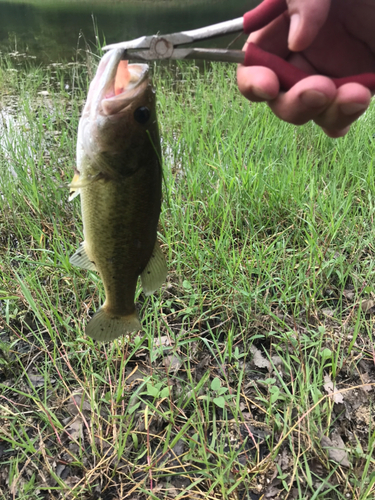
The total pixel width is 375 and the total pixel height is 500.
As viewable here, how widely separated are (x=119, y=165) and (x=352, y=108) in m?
0.85

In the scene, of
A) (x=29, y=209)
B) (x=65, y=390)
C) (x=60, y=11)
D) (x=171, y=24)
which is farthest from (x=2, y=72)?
(x=60, y=11)

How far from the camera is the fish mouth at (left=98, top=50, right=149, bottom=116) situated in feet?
A: 3.79

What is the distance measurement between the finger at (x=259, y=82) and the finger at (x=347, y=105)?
8.2 inches

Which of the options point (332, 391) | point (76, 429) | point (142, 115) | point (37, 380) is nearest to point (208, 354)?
point (332, 391)

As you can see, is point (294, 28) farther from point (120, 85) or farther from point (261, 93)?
point (120, 85)

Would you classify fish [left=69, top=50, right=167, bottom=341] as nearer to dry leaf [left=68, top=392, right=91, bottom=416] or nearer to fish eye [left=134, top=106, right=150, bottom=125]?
fish eye [left=134, top=106, right=150, bottom=125]

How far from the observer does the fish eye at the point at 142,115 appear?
1219 millimetres

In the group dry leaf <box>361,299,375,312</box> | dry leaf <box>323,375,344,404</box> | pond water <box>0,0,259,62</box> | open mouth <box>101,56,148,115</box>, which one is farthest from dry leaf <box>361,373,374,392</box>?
pond water <box>0,0,259,62</box>

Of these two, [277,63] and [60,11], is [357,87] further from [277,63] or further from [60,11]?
[60,11]

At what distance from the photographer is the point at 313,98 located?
3.98ft

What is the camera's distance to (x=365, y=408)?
178 centimetres

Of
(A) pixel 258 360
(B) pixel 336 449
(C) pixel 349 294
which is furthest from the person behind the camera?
(C) pixel 349 294

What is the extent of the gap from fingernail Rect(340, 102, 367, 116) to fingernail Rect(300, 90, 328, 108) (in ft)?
0.22

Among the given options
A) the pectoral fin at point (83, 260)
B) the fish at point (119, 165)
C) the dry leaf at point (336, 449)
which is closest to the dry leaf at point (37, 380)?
the pectoral fin at point (83, 260)
